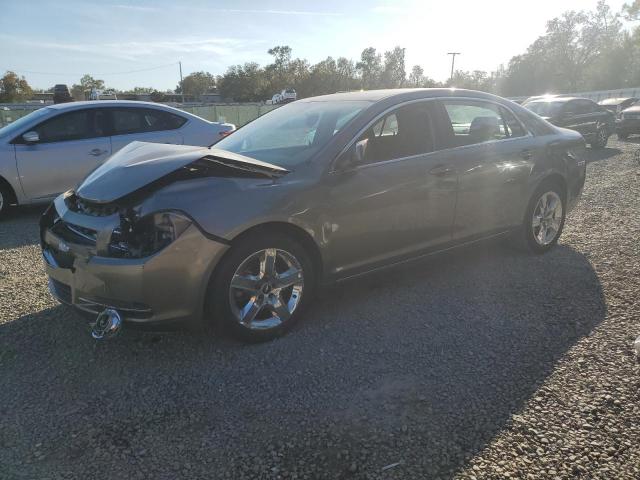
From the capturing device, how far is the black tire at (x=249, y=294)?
9.88ft

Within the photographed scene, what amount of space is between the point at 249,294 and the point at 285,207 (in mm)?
610

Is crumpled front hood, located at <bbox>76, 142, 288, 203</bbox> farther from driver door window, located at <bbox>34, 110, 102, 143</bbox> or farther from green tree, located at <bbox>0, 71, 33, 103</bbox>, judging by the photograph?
green tree, located at <bbox>0, 71, 33, 103</bbox>

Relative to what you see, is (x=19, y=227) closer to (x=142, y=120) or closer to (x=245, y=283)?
(x=142, y=120)

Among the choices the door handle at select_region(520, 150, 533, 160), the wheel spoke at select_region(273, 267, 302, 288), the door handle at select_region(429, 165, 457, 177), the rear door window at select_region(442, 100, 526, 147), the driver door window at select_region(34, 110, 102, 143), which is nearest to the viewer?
the wheel spoke at select_region(273, 267, 302, 288)

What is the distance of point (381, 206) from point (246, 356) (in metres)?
1.44

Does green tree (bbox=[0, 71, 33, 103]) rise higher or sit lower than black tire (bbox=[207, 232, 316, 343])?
higher

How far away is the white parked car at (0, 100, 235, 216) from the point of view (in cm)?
664

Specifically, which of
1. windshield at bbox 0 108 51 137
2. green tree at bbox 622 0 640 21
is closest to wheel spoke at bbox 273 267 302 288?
windshield at bbox 0 108 51 137

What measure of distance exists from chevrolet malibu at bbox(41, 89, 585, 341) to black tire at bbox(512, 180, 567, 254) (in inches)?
3.3

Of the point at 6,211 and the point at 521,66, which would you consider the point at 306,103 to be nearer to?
the point at 6,211

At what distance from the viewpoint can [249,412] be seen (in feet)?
8.50

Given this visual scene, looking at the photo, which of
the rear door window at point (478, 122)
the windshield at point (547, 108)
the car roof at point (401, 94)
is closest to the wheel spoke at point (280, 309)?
the car roof at point (401, 94)

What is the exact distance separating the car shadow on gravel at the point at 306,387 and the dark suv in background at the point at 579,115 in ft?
37.4

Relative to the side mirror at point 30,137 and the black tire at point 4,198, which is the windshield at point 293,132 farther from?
the black tire at point 4,198
